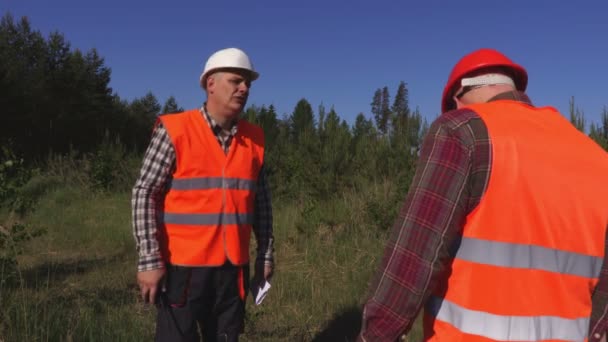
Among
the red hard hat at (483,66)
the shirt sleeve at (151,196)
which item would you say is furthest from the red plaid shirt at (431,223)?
the shirt sleeve at (151,196)

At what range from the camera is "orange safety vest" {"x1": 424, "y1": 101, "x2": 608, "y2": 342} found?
46.7 inches

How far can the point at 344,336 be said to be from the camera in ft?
13.5

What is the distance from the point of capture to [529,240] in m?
1.19

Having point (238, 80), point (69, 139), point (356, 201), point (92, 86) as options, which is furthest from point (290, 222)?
point (92, 86)

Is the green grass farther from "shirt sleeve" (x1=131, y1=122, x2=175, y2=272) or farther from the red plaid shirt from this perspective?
the red plaid shirt

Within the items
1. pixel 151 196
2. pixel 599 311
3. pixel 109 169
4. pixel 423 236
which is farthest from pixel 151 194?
pixel 109 169

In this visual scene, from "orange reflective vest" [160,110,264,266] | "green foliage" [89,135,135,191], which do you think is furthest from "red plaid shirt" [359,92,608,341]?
"green foliage" [89,135,135,191]

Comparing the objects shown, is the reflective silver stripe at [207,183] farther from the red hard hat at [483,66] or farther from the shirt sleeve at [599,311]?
the shirt sleeve at [599,311]

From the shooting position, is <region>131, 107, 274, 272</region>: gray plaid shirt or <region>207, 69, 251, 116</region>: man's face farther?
<region>207, 69, 251, 116</region>: man's face

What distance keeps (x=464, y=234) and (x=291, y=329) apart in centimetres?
331

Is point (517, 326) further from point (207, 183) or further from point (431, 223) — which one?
point (207, 183)

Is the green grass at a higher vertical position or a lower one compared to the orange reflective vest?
lower

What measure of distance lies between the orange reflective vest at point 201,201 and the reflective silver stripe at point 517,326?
1.47 metres

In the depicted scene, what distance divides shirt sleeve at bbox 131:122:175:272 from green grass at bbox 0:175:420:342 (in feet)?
3.59
